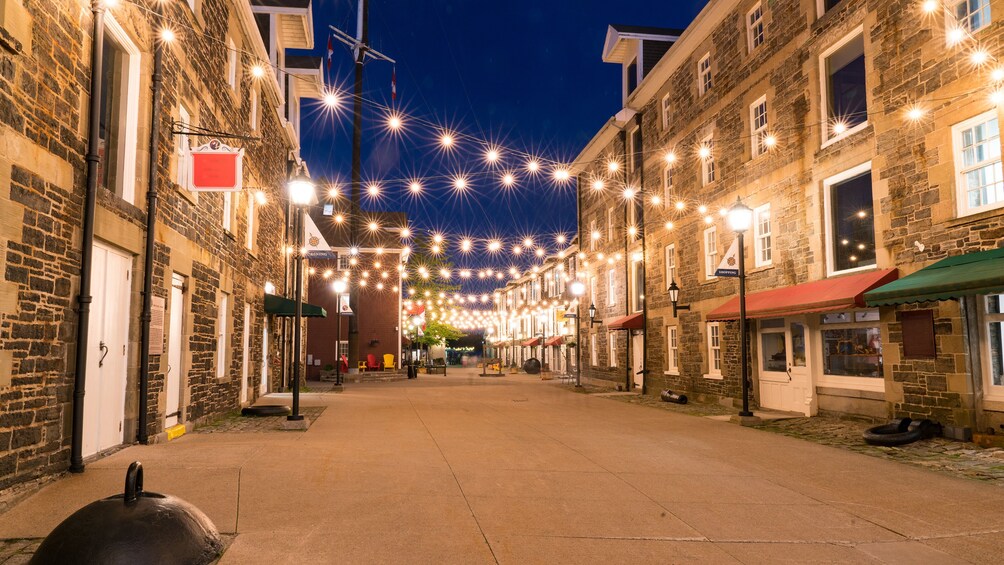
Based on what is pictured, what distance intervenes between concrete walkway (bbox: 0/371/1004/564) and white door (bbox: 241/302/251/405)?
631 centimetres

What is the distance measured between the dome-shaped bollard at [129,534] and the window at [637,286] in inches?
876

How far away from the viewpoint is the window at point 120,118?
9.42 m

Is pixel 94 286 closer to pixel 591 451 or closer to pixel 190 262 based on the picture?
→ pixel 190 262

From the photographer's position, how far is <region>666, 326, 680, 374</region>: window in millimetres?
21750

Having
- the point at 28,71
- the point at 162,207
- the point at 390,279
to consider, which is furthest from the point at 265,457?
the point at 390,279

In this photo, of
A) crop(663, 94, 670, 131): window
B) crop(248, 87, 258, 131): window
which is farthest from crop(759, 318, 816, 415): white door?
crop(248, 87, 258, 131): window

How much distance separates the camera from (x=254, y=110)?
703 inches

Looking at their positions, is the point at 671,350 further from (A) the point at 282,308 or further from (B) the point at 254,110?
(B) the point at 254,110

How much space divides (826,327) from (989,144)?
17.0 feet

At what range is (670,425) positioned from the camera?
45.3 feet

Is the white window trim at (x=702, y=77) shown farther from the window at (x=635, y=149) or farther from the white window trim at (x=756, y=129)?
the window at (x=635, y=149)

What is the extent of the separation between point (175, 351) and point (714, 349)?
46.3ft

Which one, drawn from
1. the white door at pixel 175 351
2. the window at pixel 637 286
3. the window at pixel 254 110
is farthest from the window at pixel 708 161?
the white door at pixel 175 351

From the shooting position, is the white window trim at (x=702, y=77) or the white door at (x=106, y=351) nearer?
the white door at (x=106, y=351)
